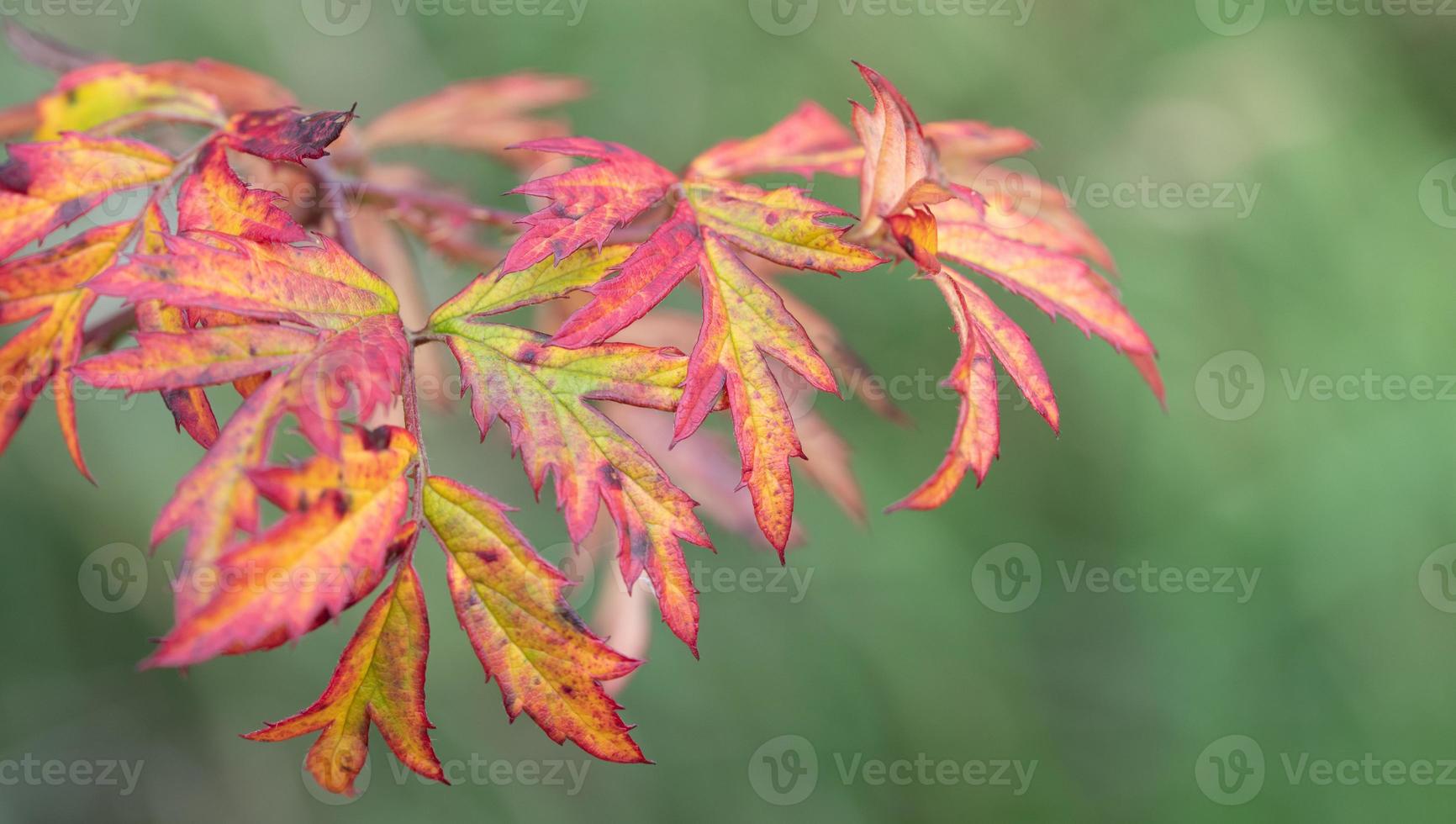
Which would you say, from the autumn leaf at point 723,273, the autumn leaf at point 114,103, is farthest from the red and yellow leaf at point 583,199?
the autumn leaf at point 114,103

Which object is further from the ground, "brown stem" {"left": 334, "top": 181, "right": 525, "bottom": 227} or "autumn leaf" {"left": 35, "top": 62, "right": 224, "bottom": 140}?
"autumn leaf" {"left": 35, "top": 62, "right": 224, "bottom": 140}

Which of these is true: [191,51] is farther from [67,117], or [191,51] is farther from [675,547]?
[675,547]

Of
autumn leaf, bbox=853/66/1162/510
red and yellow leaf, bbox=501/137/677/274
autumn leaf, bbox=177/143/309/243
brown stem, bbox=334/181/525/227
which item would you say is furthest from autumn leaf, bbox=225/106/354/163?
autumn leaf, bbox=853/66/1162/510

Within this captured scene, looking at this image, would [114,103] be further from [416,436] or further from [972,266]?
[972,266]

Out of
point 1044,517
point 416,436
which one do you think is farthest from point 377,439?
point 1044,517

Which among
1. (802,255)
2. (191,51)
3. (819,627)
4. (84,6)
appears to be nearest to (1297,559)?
(819,627)

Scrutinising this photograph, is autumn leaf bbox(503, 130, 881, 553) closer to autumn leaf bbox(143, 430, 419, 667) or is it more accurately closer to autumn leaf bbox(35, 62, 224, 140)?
autumn leaf bbox(143, 430, 419, 667)
